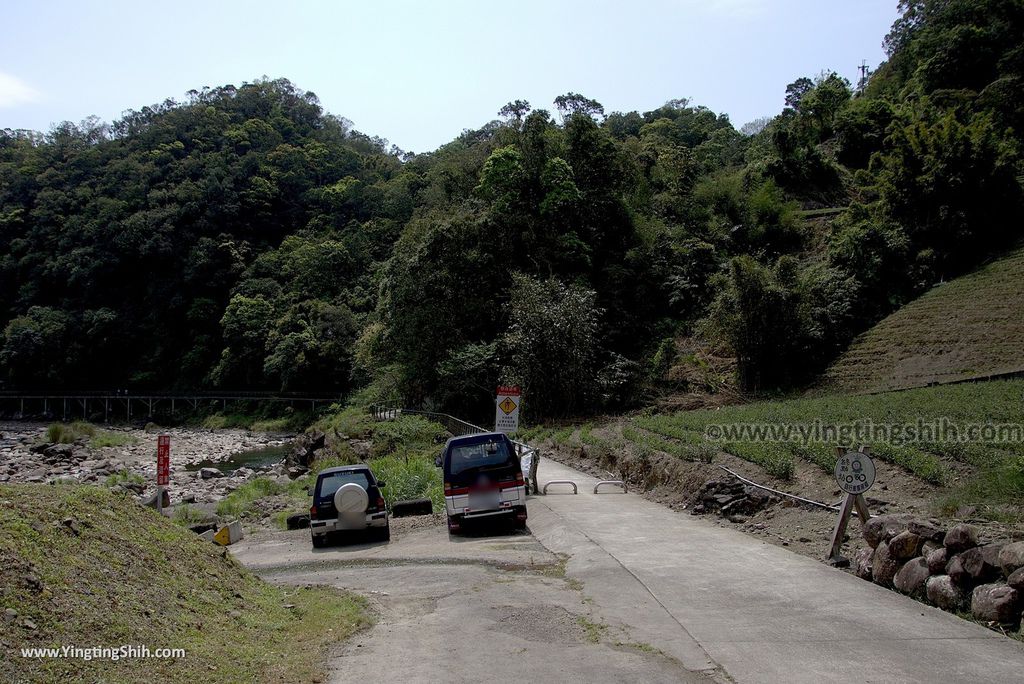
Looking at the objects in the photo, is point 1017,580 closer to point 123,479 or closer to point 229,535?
point 229,535

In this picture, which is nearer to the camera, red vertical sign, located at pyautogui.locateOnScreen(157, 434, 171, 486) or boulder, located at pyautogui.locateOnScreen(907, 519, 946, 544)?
boulder, located at pyautogui.locateOnScreen(907, 519, 946, 544)

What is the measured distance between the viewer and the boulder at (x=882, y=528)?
940 cm

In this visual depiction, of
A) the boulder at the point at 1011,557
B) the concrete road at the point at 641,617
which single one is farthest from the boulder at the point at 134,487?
the boulder at the point at 1011,557

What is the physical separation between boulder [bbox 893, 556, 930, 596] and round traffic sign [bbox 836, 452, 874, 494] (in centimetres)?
133

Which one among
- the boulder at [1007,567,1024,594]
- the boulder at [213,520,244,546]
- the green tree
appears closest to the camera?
the boulder at [1007,567,1024,594]

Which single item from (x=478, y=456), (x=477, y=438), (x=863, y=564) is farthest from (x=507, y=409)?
(x=863, y=564)

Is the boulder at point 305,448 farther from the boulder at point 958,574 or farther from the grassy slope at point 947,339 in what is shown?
the boulder at point 958,574

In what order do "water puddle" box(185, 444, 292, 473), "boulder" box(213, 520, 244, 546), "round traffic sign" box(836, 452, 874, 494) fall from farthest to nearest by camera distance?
"water puddle" box(185, 444, 292, 473) < "boulder" box(213, 520, 244, 546) < "round traffic sign" box(836, 452, 874, 494)

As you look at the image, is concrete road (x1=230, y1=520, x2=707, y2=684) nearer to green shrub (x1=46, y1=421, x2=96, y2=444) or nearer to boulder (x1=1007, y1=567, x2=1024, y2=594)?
boulder (x1=1007, y1=567, x2=1024, y2=594)

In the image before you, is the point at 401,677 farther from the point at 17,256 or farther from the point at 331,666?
the point at 17,256

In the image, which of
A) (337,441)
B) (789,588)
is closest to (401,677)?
(789,588)

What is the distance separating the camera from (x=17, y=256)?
85.4 m

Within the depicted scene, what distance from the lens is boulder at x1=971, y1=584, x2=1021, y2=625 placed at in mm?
7309

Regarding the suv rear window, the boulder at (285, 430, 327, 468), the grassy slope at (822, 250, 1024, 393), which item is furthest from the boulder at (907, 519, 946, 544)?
the boulder at (285, 430, 327, 468)
